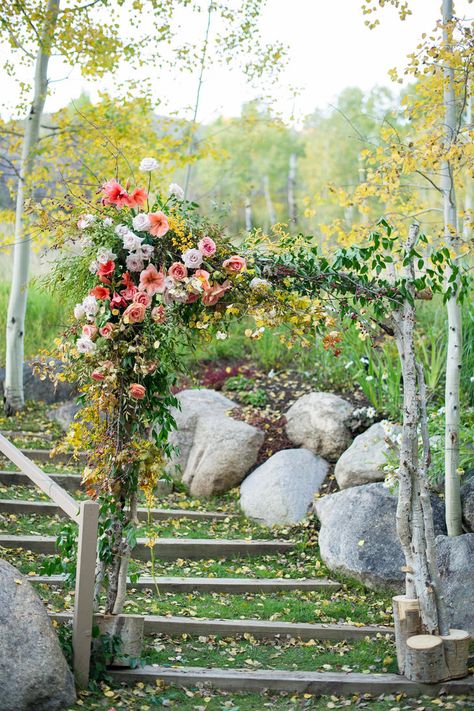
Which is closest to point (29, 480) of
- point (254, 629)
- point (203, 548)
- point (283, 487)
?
point (203, 548)

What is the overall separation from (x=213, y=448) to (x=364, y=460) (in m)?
1.54

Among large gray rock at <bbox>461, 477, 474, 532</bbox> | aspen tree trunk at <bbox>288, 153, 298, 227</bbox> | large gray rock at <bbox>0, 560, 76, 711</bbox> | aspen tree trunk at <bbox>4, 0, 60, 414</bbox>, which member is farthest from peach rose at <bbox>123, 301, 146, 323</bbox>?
aspen tree trunk at <bbox>288, 153, 298, 227</bbox>

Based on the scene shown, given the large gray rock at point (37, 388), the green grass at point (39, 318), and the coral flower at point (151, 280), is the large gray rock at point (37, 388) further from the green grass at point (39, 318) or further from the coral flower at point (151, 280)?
the coral flower at point (151, 280)

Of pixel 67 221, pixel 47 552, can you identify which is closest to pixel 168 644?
pixel 47 552

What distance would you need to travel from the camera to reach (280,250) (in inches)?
189

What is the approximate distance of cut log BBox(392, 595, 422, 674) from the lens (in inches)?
185

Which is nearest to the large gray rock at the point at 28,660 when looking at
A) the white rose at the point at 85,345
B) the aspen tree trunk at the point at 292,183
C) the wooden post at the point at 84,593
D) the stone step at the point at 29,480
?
the wooden post at the point at 84,593

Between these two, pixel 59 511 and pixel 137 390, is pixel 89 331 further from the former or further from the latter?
pixel 59 511

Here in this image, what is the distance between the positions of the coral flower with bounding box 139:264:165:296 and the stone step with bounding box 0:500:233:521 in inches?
111

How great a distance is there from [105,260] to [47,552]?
8.61ft

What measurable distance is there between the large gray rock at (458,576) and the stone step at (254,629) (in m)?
0.44

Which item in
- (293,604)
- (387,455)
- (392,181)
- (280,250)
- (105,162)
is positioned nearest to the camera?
(280,250)

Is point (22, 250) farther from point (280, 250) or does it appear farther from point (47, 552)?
point (280, 250)

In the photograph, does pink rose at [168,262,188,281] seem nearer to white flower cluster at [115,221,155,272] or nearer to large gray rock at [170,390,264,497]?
white flower cluster at [115,221,155,272]
